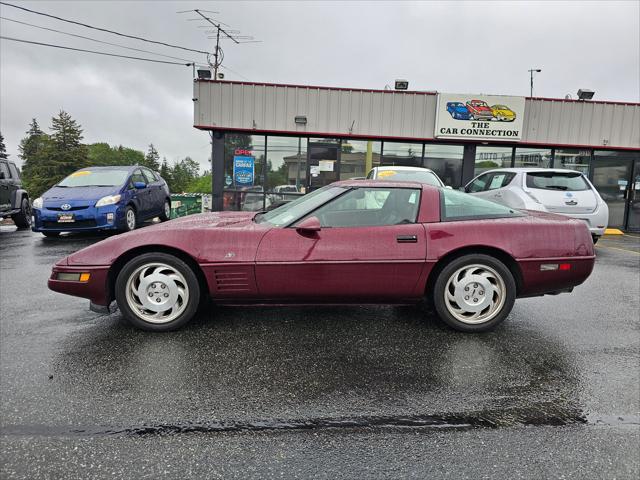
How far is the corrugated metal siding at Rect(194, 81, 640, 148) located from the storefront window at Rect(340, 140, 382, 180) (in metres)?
0.40

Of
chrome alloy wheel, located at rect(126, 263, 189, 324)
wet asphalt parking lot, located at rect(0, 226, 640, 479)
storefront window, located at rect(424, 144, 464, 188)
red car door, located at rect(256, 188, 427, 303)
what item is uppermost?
storefront window, located at rect(424, 144, 464, 188)

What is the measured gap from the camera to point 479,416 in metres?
2.33

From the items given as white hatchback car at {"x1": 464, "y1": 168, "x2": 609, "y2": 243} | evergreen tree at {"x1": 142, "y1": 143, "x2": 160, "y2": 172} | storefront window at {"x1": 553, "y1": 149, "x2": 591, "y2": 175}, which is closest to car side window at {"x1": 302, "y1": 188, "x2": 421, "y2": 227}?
white hatchback car at {"x1": 464, "y1": 168, "x2": 609, "y2": 243}

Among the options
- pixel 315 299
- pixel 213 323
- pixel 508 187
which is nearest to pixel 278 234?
pixel 315 299

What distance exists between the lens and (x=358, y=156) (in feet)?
43.3

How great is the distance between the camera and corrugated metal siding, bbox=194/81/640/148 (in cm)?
1251

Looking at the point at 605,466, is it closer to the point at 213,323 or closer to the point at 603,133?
the point at 213,323

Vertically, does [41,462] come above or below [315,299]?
below

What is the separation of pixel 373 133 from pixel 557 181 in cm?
601

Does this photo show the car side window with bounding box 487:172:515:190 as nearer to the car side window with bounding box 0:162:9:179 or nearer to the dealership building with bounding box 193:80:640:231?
the dealership building with bounding box 193:80:640:231

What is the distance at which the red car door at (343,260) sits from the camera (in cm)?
335

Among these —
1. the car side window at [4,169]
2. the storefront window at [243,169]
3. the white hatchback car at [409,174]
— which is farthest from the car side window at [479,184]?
the car side window at [4,169]

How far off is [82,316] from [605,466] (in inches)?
153

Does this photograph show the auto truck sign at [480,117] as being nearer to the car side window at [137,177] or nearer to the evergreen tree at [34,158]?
the car side window at [137,177]
